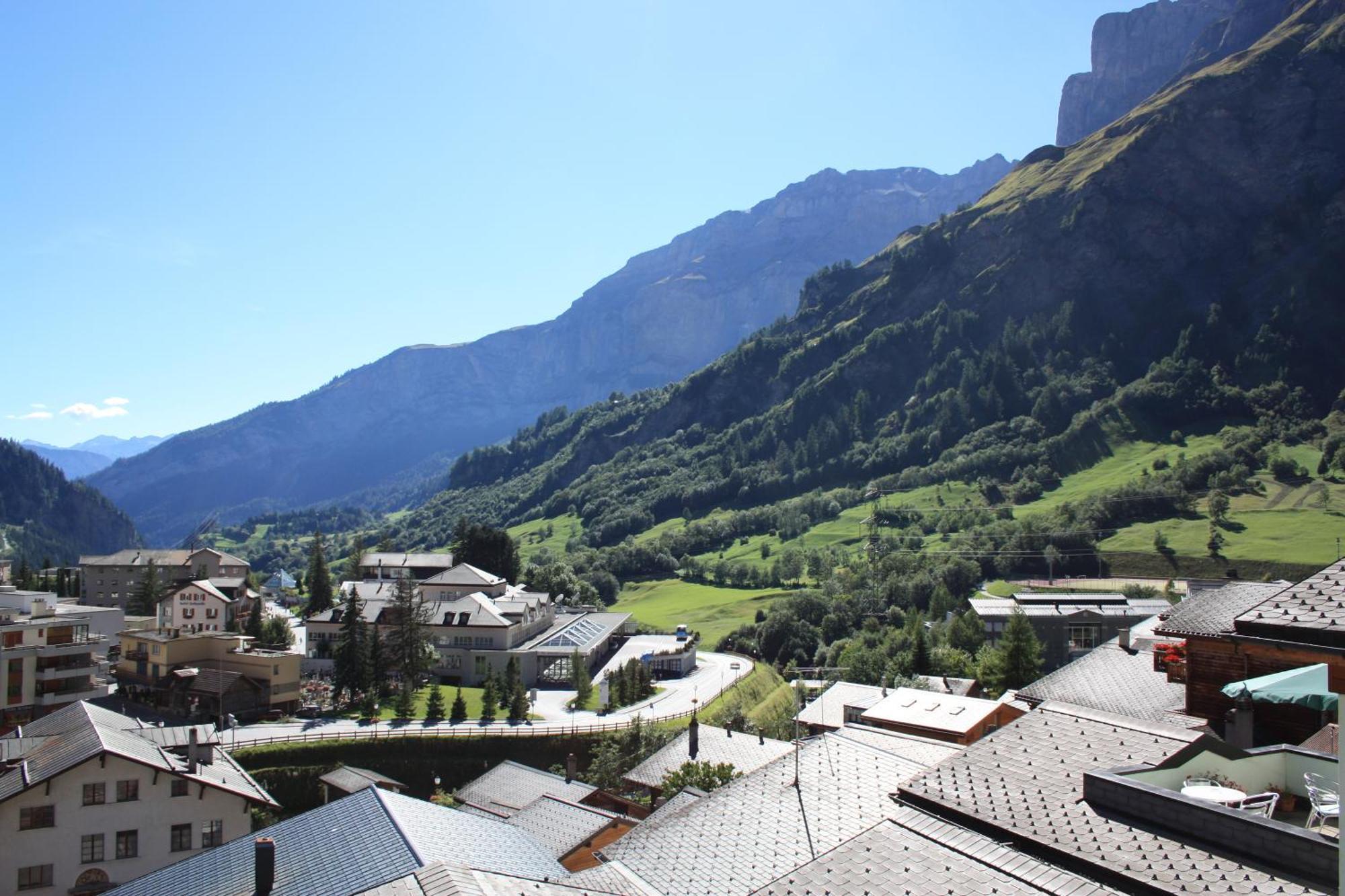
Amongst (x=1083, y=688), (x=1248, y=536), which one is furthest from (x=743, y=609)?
(x=1083, y=688)

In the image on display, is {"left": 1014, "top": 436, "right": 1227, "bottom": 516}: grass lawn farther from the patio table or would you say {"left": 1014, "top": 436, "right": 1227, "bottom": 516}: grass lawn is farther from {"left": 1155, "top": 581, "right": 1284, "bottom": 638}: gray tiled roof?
the patio table

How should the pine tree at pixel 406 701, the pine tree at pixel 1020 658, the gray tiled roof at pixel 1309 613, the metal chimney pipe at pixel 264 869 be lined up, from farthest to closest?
the pine tree at pixel 406 701
the pine tree at pixel 1020 658
the metal chimney pipe at pixel 264 869
the gray tiled roof at pixel 1309 613

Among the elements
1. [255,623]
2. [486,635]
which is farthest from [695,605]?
[255,623]

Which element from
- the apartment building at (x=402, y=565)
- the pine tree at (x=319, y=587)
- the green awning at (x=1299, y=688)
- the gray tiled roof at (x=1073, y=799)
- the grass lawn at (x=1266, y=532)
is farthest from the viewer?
the apartment building at (x=402, y=565)

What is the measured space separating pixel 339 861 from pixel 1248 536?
123113mm

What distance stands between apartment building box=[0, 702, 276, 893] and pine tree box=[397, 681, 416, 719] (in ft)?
82.3

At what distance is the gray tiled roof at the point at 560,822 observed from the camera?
29828 millimetres

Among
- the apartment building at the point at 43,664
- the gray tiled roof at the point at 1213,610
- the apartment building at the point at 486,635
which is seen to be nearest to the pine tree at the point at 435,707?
the apartment building at the point at 486,635

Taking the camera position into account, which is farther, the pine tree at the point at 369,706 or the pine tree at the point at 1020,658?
the pine tree at the point at 369,706

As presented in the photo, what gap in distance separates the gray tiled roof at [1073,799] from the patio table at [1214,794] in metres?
0.78

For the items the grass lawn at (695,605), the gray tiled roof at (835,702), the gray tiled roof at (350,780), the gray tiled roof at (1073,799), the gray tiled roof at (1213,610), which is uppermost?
the gray tiled roof at (1213,610)

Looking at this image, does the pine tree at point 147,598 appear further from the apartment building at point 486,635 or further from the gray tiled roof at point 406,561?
the gray tiled roof at point 406,561

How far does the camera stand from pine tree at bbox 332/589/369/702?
60938 mm

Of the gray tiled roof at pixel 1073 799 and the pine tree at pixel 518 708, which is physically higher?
the gray tiled roof at pixel 1073 799
